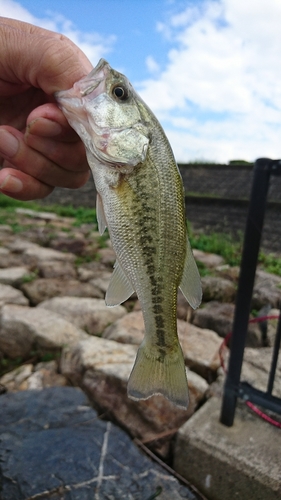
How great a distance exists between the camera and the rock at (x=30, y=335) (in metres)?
3.97

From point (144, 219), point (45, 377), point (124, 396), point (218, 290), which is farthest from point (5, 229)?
point (144, 219)

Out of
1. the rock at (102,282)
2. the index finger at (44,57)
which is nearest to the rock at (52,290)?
the rock at (102,282)

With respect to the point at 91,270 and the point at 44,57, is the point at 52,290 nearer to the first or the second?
the point at 91,270

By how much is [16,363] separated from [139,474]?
5.78 feet

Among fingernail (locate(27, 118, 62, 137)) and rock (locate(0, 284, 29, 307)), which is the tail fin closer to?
fingernail (locate(27, 118, 62, 137))

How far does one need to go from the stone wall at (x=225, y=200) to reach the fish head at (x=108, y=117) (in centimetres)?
748

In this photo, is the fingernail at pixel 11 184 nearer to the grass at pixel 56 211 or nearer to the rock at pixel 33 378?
the rock at pixel 33 378

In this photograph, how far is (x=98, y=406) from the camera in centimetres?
329

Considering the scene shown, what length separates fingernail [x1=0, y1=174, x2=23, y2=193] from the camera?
75.6 inches

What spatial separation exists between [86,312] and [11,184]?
2.96 m

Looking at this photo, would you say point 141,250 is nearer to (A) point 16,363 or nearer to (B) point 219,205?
(A) point 16,363

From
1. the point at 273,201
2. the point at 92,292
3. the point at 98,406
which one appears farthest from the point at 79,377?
the point at 273,201

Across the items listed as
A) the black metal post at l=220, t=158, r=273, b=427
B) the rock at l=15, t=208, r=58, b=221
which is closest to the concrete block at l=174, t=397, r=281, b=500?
the black metal post at l=220, t=158, r=273, b=427

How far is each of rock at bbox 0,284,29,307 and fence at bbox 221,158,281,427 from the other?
2.93 m
